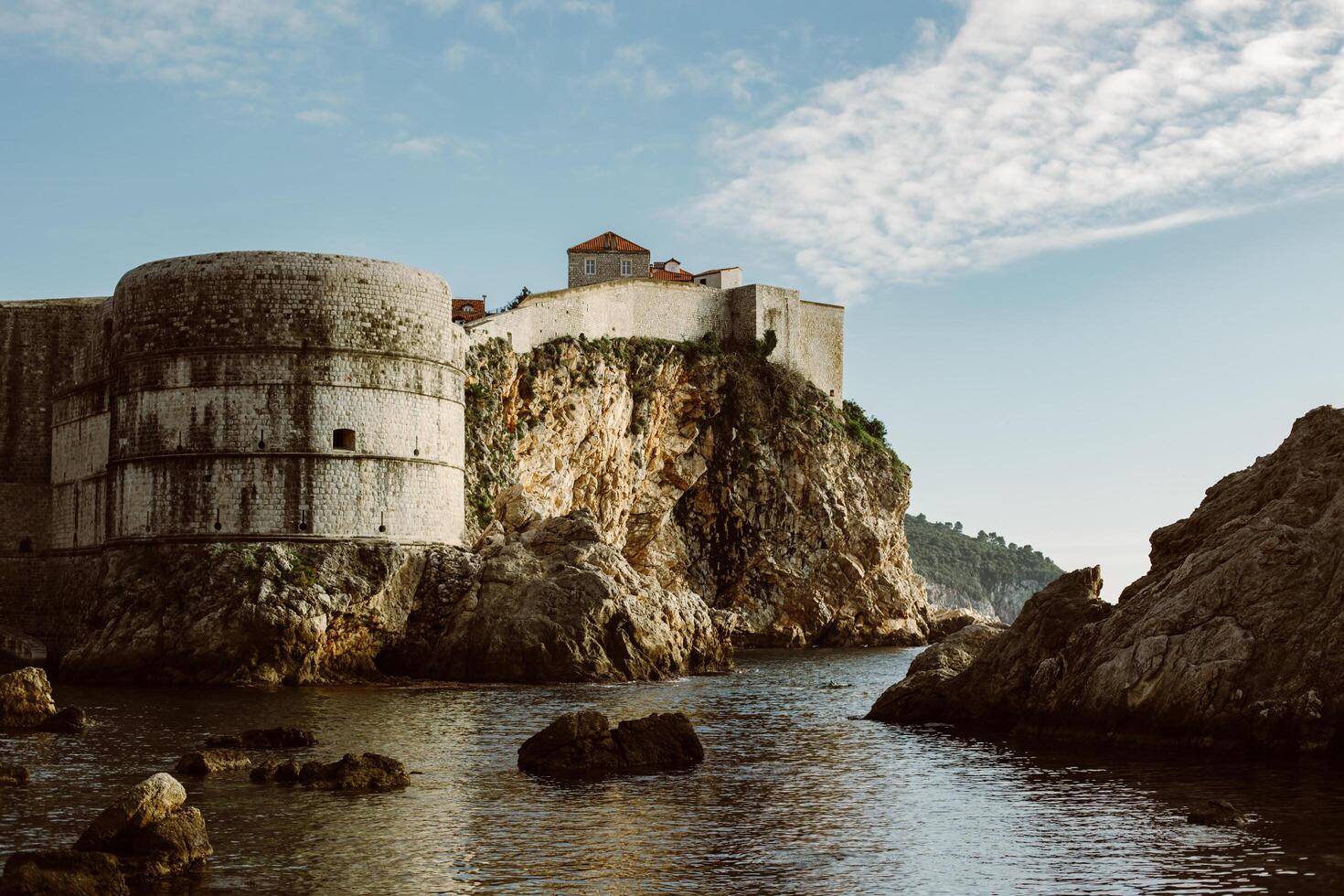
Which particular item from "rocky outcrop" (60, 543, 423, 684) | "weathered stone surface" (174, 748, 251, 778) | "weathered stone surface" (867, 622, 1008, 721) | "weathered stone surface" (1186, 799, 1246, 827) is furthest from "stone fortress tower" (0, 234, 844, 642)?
"weathered stone surface" (1186, 799, 1246, 827)

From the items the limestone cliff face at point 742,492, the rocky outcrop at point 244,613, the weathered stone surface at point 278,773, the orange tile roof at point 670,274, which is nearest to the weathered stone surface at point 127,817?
the weathered stone surface at point 278,773

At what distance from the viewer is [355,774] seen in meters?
19.0

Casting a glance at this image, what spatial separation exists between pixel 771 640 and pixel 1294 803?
45.6 m

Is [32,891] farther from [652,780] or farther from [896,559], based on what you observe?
[896,559]

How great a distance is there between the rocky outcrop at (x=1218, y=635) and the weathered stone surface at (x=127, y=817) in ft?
46.2

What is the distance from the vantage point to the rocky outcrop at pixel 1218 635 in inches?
791

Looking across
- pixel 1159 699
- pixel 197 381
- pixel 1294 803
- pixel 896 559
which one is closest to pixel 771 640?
pixel 896 559

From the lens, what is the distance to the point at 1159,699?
21328 millimetres

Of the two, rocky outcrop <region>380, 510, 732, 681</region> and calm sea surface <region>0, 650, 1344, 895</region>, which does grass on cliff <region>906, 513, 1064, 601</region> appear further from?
calm sea surface <region>0, 650, 1344, 895</region>

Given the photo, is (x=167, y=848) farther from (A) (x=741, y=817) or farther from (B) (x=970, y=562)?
(B) (x=970, y=562)

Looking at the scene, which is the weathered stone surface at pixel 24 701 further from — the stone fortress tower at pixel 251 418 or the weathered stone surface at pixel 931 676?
the weathered stone surface at pixel 931 676

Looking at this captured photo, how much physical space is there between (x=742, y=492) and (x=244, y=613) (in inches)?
1261

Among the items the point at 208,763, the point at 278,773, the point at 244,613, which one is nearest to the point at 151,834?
the point at 278,773

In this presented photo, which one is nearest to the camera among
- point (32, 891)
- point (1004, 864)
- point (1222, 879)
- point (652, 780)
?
point (32, 891)
